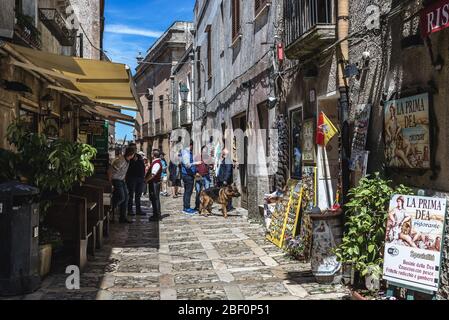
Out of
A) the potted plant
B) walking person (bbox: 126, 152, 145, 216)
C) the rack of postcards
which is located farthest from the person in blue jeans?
the potted plant

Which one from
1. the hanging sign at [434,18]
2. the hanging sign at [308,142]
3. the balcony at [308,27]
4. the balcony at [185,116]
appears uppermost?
the balcony at [185,116]

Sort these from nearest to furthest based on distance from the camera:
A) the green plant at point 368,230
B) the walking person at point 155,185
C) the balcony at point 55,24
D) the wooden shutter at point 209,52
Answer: the green plant at point 368,230 → the balcony at point 55,24 → the walking person at point 155,185 → the wooden shutter at point 209,52

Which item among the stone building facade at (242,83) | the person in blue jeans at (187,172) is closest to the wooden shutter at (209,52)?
the stone building facade at (242,83)

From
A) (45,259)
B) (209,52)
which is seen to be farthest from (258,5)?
(209,52)

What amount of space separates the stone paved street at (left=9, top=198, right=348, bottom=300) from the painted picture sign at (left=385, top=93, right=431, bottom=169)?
1597 mm

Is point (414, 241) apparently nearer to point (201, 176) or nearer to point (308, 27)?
point (308, 27)

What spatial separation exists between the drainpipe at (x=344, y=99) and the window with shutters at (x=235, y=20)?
6602 mm

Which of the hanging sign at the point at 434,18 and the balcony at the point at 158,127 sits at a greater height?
the balcony at the point at 158,127

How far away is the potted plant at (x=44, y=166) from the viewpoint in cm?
592

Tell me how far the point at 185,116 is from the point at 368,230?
778 inches

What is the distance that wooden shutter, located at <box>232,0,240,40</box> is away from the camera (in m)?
13.3

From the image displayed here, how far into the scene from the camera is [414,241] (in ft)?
14.9

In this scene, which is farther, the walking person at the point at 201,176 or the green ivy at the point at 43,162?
the walking person at the point at 201,176

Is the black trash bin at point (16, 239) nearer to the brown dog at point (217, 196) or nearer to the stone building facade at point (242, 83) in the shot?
the stone building facade at point (242, 83)
